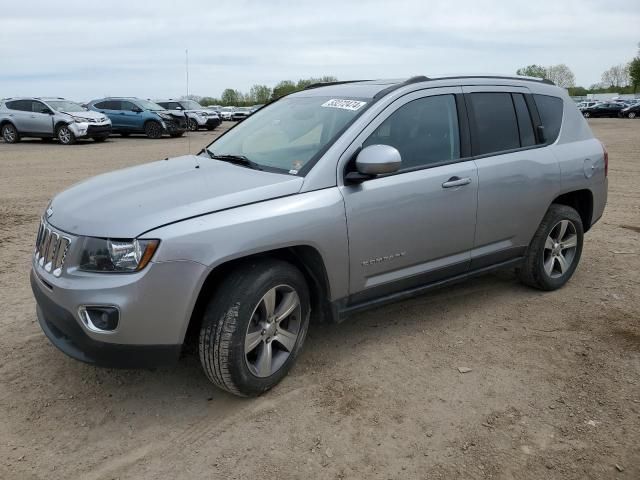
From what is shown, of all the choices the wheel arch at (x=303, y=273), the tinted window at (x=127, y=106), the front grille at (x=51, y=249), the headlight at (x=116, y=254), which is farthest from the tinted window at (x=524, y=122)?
the tinted window at (x=127, y=106)

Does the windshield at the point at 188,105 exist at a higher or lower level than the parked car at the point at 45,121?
higher

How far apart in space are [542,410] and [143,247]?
2.31 meters

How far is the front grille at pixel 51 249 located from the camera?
120 inches

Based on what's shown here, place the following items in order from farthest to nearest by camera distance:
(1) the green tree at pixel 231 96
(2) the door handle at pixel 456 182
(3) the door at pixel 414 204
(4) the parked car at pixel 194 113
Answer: (1) the green tree at pixel 231 96 < (4) the parked car at pixel 194 113 < (2) the door handle at pixel 456 182 < (3) the door at pixel 414 204

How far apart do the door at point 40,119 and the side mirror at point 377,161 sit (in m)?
19.4

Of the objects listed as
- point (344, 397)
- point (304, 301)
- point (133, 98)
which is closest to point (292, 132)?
A: point (304, 301)

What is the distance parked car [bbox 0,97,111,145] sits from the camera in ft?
65.7

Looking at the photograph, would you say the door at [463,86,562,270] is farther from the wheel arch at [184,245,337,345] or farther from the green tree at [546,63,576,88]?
the green tree at [546,63,576,88]

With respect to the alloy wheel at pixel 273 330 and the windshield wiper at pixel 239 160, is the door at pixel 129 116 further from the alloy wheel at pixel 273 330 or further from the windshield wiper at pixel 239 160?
the alloy wheel at pixel 273 330

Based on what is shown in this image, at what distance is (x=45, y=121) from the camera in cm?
2008

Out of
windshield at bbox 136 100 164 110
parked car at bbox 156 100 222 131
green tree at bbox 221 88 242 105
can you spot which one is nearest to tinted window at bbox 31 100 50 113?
windshield at bbox 136 100 164 110

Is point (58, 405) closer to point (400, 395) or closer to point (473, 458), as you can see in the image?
point (400, 395)

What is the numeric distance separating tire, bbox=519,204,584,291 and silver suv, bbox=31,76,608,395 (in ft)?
0.06

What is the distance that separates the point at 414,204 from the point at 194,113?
Result: 27158 mm
